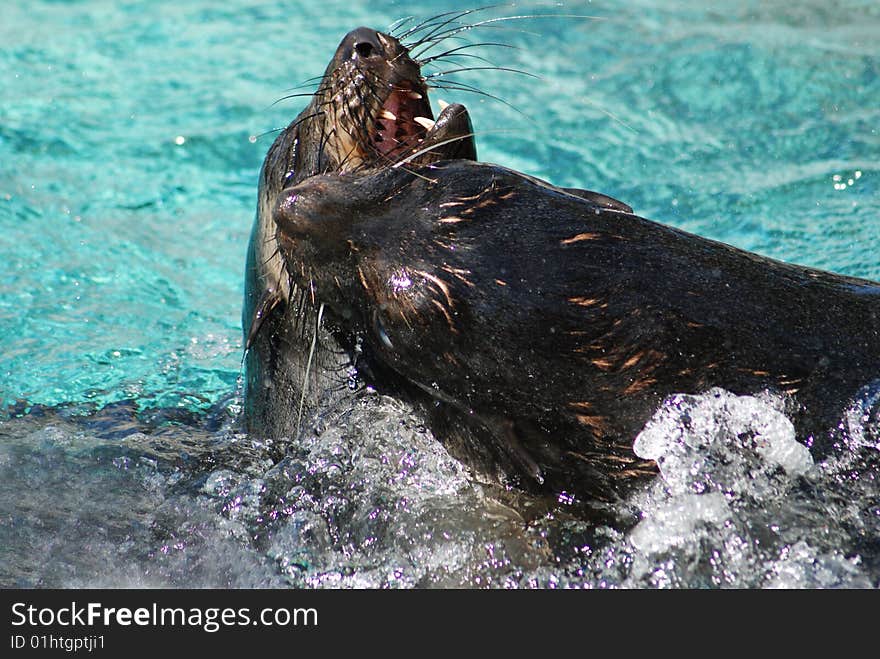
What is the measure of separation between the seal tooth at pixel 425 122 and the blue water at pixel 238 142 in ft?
5.35

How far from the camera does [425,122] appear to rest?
4.03 m

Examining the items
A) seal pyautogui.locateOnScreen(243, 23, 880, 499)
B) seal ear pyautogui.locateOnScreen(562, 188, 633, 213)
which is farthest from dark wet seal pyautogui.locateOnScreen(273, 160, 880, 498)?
seal ear pyautogui.locateOnScreen(562, 188, 633, 213)

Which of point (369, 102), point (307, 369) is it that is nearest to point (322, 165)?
point (369, 102)

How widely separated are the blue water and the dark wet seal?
1685 mm

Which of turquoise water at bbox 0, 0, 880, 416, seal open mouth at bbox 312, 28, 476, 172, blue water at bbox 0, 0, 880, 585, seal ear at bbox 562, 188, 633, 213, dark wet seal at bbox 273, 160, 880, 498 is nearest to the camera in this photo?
dark wet seal at bbox 273, 160, 880, 498

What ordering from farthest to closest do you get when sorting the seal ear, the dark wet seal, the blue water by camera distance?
the blue water < the seal ear < the dark wet seal

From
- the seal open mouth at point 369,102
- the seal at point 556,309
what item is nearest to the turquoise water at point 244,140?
the seal open mouth at point 369,102

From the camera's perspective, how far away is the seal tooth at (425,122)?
3.99 meters

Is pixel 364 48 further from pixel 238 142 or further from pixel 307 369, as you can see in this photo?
pixel 238 142

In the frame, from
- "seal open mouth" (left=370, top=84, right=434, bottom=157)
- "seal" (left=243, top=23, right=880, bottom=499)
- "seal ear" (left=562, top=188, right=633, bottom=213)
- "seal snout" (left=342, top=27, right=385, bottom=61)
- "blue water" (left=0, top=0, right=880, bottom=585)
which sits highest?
"seal snout" (left=342, top=27, right=385, bottom=61)

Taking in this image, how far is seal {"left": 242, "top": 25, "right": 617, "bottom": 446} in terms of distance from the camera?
406 centimetres

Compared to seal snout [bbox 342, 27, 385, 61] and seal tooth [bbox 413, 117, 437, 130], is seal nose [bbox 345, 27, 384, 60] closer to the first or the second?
seal snout [bbox 342, 27, 385, 61]

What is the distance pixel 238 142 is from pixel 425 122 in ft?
17.3

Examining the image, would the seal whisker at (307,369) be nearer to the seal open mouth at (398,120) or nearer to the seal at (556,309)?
the seal at (556,309)
